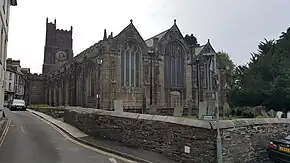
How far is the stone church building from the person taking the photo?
106 feet

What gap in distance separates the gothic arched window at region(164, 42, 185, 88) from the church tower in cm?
5017

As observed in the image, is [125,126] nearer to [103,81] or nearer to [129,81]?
[103,81]

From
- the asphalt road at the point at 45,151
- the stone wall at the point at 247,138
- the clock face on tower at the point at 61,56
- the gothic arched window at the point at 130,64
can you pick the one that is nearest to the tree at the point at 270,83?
the gothic arched window at the point at 130,64

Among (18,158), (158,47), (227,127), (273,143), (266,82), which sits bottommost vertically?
(18,158)

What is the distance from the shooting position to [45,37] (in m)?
82.3

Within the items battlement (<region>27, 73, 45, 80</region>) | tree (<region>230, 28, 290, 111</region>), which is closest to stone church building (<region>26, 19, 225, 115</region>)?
tree (<region>230, 28, 290, 111</region>)

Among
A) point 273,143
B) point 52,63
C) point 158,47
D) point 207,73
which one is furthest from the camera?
point 52,63

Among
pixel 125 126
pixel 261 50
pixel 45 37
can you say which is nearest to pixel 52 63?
pixel 45 37

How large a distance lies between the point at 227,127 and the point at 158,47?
93.2ft

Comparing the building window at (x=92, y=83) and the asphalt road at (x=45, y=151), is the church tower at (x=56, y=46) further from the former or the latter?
the asphalt road at (x=45, y=151)

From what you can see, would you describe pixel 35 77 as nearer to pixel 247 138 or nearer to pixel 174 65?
pixel 174 65

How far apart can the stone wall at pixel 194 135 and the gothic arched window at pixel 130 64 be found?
20.8m

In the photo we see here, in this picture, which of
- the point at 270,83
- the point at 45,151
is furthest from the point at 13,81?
the point at 45,151

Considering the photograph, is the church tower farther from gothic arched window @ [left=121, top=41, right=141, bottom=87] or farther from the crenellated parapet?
gothic arched window @ [left=121, top=41, right=141, bottom=87]
